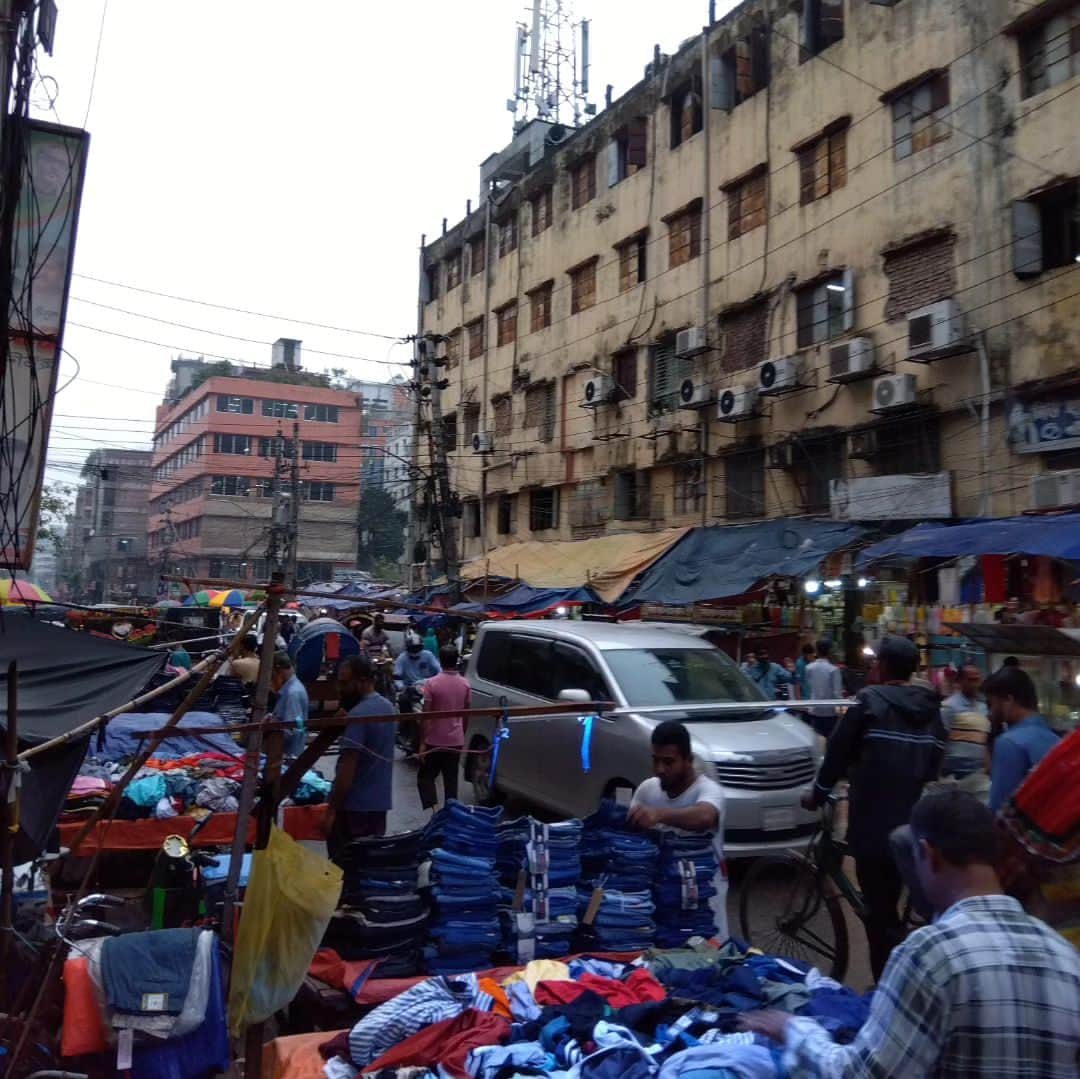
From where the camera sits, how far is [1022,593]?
11555 millimetres

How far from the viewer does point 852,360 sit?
16797 mm

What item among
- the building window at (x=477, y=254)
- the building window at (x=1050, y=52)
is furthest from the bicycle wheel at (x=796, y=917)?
the building window at (x=477, y=254)

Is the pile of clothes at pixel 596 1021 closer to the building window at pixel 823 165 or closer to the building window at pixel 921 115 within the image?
the building window at pixel 921 115

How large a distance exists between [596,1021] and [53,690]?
360 cm

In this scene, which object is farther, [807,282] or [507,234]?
[507,234]

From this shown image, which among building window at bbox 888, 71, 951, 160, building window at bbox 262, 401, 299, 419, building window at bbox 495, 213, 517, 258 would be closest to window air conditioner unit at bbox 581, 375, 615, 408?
building window at bbox 495, 213, 517, 258

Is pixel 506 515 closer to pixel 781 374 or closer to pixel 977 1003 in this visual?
pixel 781 374

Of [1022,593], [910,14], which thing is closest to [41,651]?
[1022,593]

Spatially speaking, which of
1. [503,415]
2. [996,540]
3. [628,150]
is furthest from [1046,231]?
[503,415]

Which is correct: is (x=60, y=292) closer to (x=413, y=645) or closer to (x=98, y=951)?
(x=98, y=951)

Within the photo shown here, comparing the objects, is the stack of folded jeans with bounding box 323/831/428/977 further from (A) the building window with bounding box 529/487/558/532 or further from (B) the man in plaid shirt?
(A) the building window with bounding box 529/487/558/532

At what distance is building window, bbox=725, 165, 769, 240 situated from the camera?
20.1 metres

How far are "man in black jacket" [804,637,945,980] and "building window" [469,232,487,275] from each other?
96.9ft

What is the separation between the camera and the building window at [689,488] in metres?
21.4
